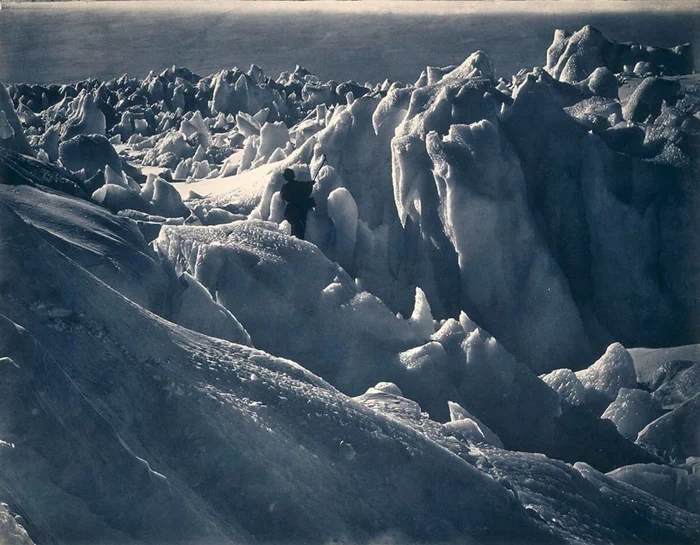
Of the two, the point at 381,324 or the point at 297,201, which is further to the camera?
the point at 297,201

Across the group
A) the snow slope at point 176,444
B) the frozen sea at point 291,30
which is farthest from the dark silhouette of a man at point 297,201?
the snow slope at point 176,444

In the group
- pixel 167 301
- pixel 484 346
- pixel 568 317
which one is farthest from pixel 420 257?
pixel 167 301

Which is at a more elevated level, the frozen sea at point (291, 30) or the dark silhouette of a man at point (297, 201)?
the frozen sea at point (291, 30)

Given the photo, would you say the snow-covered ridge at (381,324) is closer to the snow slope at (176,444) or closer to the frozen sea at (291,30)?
the snow slope at (176,444)

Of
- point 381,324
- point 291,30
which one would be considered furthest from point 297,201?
point 381,324

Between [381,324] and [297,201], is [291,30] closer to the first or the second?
[297,201]
